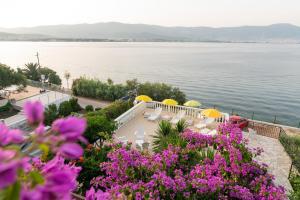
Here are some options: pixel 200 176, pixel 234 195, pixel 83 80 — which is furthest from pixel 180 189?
pixel 83 80

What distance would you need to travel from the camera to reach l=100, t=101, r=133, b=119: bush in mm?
13801

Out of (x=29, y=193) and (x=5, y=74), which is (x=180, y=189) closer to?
(x=29, y=193)

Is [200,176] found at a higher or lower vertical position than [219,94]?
higher

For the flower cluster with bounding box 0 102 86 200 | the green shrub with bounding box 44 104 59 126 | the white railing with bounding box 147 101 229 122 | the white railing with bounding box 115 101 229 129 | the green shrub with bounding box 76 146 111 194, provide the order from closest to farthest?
1. the flower cluster with bounding box 0 102 86 200
2. the green shrub with bounding box 76 146 111 194
3. the white railing with bounding box 115 101 229 129
4. the white railing with bounding box 147 101 229 122
5. the green shrub with bounding box 44 104 59 126

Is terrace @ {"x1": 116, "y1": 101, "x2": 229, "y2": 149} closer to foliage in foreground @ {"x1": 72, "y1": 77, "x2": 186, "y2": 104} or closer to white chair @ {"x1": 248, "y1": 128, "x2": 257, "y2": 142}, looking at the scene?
white chair @ {"x1": 248, "y1": 128, "x2": 257, "y2": 142}

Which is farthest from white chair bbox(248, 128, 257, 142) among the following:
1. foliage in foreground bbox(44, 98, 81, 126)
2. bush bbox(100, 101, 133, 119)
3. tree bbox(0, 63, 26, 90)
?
tree bbox(0, 63, 26, 90)

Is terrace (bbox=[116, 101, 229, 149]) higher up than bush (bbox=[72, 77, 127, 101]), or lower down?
higher up

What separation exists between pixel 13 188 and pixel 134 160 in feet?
15.3

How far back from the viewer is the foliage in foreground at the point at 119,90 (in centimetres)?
2633

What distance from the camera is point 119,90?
26.3 m

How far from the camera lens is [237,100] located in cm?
4434

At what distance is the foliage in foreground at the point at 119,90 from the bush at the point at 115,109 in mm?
10399

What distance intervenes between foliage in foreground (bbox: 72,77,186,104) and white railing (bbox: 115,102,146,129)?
11.2 meters

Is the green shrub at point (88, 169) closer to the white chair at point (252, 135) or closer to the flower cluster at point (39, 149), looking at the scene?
the flower cluster at point (39, 149)
